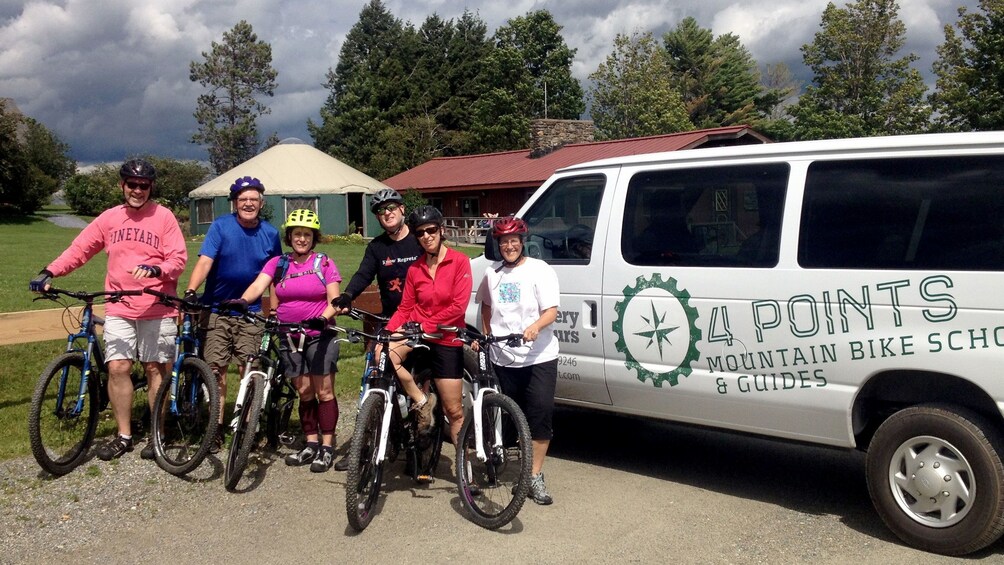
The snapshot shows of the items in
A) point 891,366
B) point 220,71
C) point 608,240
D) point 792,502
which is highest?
point 220,71

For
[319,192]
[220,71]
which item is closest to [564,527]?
[319,192]

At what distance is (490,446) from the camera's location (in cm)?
550

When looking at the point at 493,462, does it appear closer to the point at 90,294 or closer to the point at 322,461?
the point at 322,461

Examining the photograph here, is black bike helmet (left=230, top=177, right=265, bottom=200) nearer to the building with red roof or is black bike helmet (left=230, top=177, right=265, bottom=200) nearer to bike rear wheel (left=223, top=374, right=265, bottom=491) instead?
bike rear wheel (left=223, top=374, right=265, bottom=491)

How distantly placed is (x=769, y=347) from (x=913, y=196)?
117 centimetres

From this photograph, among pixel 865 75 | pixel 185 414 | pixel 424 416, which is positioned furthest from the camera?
pixel 865 75

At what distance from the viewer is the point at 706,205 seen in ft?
19.8

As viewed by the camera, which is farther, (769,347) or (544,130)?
(544,130)

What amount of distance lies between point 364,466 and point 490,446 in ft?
2.44

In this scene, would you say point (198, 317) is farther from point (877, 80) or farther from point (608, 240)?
point (877, 80)

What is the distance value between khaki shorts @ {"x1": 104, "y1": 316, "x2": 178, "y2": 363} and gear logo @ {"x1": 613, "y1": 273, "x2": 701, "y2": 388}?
324 cm

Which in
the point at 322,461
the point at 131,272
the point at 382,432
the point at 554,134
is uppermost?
the point at 554,134

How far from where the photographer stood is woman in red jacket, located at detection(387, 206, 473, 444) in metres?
5.82

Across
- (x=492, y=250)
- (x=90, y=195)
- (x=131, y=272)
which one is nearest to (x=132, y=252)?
(x=131, y=272)
